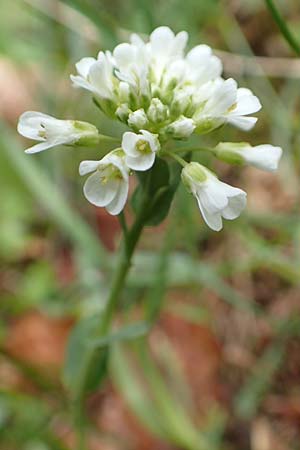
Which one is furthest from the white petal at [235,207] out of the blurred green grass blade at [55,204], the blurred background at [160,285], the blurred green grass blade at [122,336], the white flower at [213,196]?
the blurred green grass blade at [55,204]

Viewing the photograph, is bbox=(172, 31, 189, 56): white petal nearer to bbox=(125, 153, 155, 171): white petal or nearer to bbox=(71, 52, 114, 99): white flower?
bbox=(71, 52, 114, 99): white flower

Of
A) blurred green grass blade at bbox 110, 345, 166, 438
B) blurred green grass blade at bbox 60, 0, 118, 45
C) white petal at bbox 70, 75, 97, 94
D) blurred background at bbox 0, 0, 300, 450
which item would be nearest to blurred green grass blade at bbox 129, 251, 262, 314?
blurred background at bbox 0, 0, 300, 450

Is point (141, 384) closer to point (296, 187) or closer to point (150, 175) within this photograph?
point (296, 187)

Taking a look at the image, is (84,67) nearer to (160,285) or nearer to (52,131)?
(52,131)

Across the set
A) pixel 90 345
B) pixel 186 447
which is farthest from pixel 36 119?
pixel 186 447

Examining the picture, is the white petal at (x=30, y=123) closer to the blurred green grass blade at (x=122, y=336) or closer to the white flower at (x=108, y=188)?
the white flower at (x=108, y=188)

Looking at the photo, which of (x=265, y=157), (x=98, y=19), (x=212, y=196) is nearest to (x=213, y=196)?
(x=212, y=196)

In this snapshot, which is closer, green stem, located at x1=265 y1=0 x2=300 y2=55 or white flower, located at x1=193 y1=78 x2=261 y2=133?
white flower, located at x1=193 y1=78 x2=261 y2=133
